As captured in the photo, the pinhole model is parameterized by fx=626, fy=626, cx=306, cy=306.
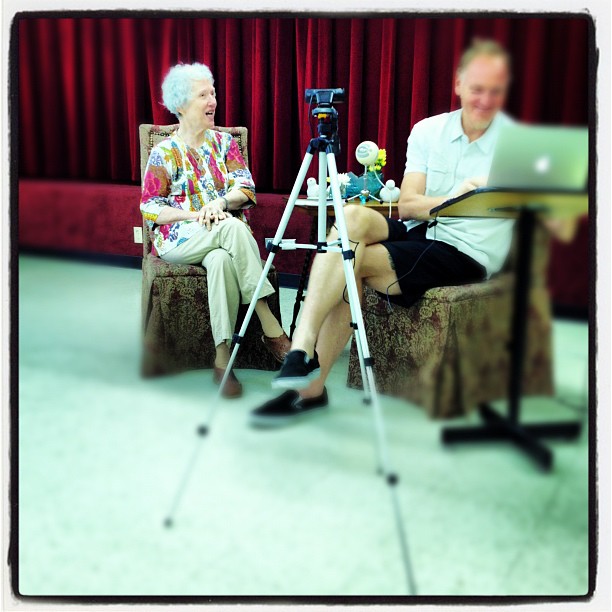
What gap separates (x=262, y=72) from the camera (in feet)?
3.69

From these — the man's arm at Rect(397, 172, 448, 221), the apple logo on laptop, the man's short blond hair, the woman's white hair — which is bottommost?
the man's arm at Rect(397, 172, 448, 221)

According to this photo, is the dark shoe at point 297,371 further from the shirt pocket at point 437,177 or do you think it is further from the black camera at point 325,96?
the black camera at point 325,96

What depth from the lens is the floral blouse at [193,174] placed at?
5.09 feet

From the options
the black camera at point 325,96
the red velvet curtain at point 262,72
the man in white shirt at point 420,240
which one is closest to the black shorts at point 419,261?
the man in white shirt at point 420,240

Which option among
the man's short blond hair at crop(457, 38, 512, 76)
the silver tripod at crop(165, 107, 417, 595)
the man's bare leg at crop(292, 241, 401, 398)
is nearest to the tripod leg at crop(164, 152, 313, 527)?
the silver tripod at crop(165, 107, 417, 595)

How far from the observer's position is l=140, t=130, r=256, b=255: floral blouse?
5.09 ft

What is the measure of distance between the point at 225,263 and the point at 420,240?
1.89 ft

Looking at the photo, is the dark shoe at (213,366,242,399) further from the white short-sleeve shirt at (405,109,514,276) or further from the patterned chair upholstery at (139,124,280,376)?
the white short-sleeve shirt at (405,109,514,276)

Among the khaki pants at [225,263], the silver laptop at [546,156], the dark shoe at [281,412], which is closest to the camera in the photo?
the silver laptop at [546,156]

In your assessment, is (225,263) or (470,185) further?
(225,263)

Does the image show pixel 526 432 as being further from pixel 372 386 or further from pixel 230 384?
pixel 230 384

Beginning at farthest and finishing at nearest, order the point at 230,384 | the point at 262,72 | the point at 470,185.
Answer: the point at 230,384, the point at 470,185, the point at 262,72

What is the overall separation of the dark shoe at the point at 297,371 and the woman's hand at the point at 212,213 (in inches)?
19.8

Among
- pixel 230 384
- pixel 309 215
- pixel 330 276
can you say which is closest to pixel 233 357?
pixel 230 384
